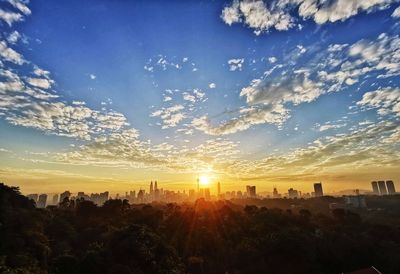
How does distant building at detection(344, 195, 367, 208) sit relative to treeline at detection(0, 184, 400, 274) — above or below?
above

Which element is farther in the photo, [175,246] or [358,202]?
[358,202]

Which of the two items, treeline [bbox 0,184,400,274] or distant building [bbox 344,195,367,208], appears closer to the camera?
treeline [bbox 0,184,400,274]

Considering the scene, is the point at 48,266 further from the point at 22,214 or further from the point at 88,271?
the point at 22,214

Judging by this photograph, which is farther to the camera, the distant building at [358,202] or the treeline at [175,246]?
the distant building at [358,202]

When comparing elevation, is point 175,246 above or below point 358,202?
below

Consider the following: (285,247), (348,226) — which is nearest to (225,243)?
(285,247)

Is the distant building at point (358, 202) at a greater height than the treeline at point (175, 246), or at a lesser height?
greater


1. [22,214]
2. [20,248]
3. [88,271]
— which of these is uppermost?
[22,214]

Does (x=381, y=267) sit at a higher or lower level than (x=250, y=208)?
lower
